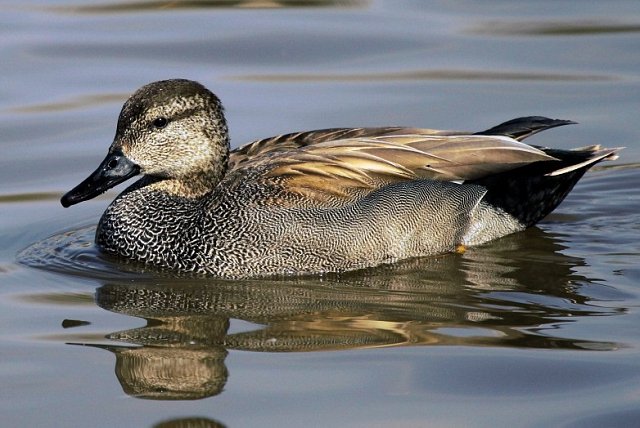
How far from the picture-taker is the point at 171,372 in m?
6.89

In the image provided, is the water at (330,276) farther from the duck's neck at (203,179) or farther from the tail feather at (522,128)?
the tail feather at (522,128)

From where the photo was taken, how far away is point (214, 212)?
345 inches

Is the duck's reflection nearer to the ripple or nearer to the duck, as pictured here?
the duck

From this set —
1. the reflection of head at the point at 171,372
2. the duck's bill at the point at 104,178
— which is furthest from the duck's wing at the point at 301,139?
the reflection of head at the point at 171,372

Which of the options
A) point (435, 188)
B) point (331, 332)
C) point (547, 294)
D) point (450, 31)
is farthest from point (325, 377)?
point (450, 31)

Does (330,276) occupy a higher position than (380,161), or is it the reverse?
(380,161)

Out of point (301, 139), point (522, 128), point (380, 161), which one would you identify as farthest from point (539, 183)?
point (301, 139)

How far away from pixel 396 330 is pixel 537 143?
14.3 feet

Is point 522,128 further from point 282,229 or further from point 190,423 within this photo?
point 190,423

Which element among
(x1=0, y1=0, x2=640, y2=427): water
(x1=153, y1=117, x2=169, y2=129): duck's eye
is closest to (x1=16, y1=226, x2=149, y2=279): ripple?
(x1=0, y1=0, x2=640, y2=427): water

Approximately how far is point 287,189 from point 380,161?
625 millimetres

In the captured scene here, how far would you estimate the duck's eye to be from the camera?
8.81 meters

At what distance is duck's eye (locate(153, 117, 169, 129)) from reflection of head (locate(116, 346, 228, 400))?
2025mm

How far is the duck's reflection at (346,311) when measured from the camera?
23.2 ft
